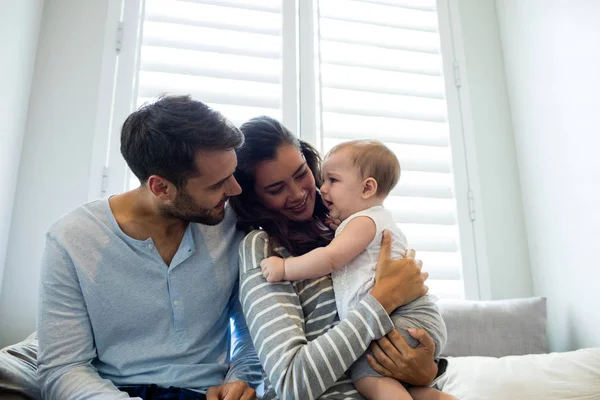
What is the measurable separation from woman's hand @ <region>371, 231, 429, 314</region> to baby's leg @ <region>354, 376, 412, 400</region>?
0.14 m

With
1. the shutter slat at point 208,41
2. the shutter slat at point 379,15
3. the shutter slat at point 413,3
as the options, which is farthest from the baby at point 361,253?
the shutter slat at point 413,3

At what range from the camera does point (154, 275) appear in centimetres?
127

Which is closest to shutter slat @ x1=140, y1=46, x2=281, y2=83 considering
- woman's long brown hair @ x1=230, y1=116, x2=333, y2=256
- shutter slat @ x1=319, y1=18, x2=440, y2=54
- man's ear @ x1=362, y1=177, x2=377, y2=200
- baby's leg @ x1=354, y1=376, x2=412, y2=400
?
shutter slat @ x1=319, y1=18, x2=440, y2=54

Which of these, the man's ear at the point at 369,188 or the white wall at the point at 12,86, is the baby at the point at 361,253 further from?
the white wall at the point at 12,86

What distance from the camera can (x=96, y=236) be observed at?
1.26 m

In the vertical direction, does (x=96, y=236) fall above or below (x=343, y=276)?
above

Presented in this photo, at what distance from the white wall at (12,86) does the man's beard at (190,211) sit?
880mm

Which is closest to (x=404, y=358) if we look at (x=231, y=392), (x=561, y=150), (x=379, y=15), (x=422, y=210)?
(x=231, y=392)

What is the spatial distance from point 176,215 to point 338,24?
158 centimetres

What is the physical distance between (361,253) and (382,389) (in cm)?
31

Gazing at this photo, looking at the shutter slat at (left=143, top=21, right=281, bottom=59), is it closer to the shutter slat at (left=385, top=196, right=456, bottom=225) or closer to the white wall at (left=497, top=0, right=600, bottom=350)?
the shutter slat at (left=385, top=196, right=456, bottom=225)

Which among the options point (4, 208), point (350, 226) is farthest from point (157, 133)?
point (4, 208)

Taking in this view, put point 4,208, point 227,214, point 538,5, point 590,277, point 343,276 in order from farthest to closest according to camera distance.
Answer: point 538,5 → point 590,277 → point 4,208 → point 227,214 → point 343,276

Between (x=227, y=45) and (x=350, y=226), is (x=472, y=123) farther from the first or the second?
(x=350, y=226)
